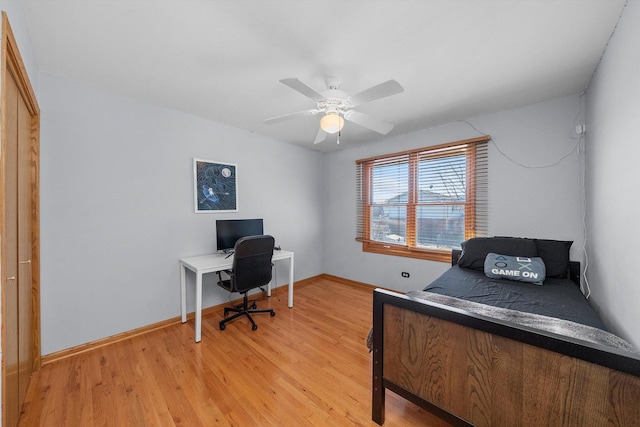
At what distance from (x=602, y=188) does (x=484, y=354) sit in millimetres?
1718

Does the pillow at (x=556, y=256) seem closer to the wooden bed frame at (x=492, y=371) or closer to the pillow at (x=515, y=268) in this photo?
the pillow at (x=515, y=268)

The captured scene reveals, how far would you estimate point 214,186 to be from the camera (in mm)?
3098

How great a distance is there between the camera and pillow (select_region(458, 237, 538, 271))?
2420 millimetres

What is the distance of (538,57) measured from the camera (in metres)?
1.81

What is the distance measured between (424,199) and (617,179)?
6.21 feet

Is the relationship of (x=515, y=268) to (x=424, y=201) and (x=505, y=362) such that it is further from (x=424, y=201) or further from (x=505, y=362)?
(x=505, y=362)

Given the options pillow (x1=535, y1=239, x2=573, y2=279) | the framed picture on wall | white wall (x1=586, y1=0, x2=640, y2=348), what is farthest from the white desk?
pillow (x1=535, y1=239, x2=573, y2=279)

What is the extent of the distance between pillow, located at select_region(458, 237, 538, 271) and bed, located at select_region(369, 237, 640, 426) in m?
0.59

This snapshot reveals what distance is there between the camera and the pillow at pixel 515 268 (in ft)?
7.16

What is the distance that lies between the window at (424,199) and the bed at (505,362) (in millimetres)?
1348

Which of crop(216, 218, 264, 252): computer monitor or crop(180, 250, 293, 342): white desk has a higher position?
crop(216, 218, 264, 252): computer monitor

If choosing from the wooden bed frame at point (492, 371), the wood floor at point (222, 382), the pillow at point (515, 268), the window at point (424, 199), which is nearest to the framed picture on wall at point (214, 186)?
the wood floor at point (222, 382)

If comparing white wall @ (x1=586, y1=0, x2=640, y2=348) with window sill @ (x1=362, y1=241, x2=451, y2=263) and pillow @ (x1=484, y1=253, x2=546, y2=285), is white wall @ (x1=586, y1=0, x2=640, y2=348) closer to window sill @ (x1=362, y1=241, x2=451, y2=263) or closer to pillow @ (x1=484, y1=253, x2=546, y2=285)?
pillow @ (x1=484, y1=253, x2=546, y2=285)

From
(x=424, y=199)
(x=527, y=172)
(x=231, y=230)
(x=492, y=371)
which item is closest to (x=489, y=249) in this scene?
(x=527, y=172)
